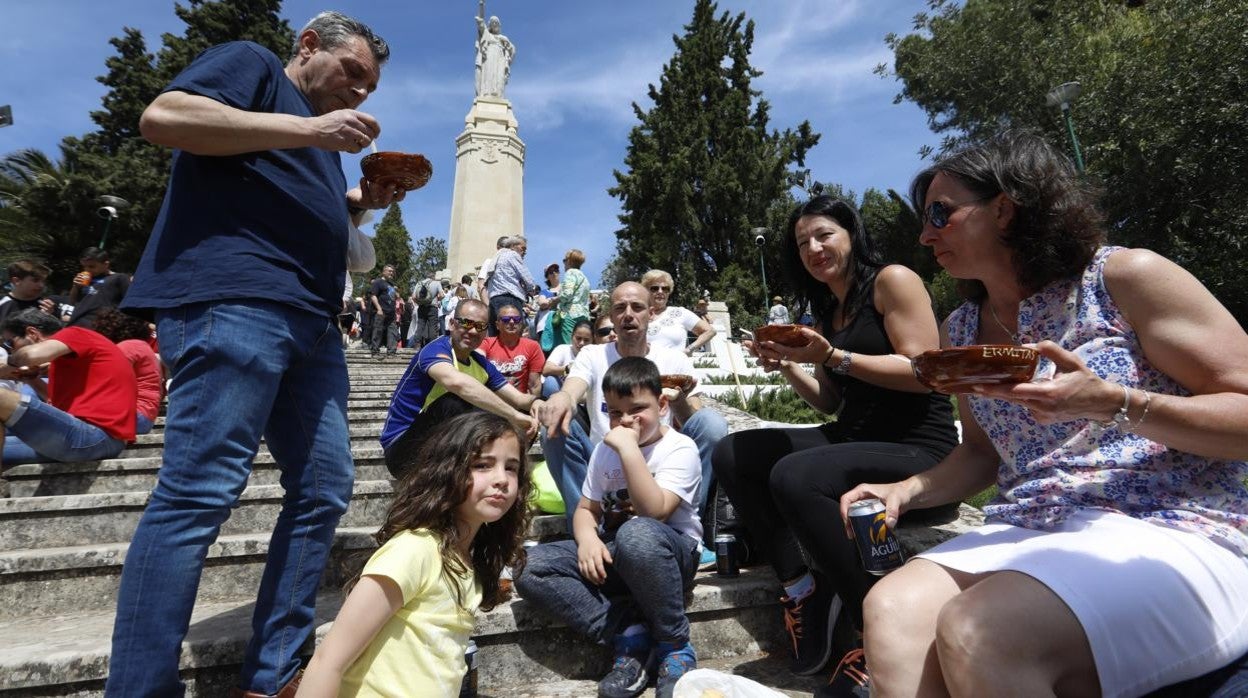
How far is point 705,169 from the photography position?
28.7 metres

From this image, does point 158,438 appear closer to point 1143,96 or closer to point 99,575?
point 99,575

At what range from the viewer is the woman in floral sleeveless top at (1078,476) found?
1.26m

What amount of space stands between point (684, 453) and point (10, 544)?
3009 millimetres

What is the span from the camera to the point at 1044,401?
4.21 ft

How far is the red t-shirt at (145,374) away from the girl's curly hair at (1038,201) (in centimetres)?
532

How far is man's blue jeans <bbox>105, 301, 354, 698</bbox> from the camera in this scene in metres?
1.71

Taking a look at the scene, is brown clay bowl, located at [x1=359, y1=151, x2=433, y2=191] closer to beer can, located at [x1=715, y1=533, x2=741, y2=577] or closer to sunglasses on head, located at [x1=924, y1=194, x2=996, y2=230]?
sunglasses on head, located at [x1=924, y1=194, x2=996, y2=230]

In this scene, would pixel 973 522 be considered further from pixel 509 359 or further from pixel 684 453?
pixel 509 359

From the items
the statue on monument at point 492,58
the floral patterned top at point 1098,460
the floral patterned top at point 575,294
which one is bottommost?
the floral patterned top at point 1098,460

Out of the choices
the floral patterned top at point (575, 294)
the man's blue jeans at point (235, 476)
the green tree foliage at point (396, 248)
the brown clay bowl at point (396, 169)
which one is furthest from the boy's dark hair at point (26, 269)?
the green tree foliage at point (396, 248)

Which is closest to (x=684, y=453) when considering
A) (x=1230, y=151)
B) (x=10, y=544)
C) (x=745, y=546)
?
(x=745, y=546)

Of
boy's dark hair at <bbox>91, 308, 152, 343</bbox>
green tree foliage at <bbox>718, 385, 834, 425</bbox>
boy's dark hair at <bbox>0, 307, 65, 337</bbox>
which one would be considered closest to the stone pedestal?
green tree foliage at <bbox>718, 385, 834, 425</bbox>

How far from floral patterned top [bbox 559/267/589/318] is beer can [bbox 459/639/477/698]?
689 cm

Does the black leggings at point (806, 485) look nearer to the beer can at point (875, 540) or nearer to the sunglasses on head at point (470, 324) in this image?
the beer can at point (875, 540)
